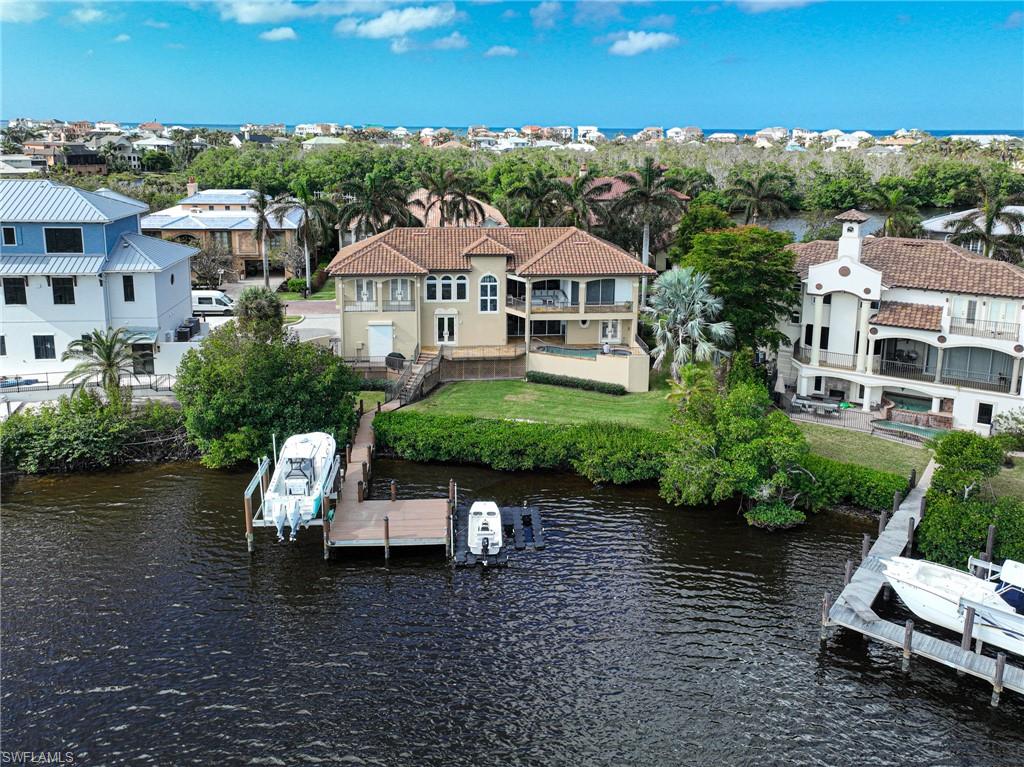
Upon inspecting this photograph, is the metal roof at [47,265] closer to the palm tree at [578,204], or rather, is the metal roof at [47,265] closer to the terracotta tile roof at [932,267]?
the palm tree at [578,204]

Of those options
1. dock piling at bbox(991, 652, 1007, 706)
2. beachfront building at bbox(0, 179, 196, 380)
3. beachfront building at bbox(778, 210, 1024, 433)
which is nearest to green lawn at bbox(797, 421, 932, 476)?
beachfront building at bbox(778, 210, 1024, 433)

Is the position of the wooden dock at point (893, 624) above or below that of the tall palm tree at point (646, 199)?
below

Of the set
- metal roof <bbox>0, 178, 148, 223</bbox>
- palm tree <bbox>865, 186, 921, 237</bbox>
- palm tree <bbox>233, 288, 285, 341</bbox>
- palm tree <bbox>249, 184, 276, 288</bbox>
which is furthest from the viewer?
palm tree <bbox>865, 186, 921, 237</bbox>

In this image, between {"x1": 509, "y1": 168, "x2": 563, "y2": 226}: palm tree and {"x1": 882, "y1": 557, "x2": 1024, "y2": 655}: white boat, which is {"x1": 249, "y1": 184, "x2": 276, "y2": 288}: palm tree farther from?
{"x1": 882, "y1": 557, "x2": 1024, "y2": 655}: white boat

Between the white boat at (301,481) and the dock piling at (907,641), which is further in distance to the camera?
the white boat at (301,481)

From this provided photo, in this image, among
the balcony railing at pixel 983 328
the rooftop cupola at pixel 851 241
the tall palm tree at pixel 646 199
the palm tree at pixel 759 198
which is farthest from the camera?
the palm tree at pixel 759 198

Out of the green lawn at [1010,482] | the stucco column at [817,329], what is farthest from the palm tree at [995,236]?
the green lawn at [1010,482]

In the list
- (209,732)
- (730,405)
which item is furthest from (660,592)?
(209,732)

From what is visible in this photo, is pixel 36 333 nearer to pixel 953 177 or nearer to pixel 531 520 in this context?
pixel 531 520

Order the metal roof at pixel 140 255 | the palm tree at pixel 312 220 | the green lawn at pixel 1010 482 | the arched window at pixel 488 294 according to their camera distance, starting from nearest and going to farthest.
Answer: the green lawn at pixel 1010 482
the metal roof at pixel 140 255
the arched window at pixel 488 294
the palm tree at pixel 312 220
